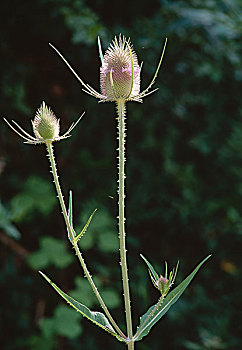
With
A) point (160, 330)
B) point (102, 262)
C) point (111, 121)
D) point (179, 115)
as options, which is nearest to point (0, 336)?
point (102, 262)

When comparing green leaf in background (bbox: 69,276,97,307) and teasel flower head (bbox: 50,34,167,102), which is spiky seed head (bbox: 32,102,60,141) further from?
green leaf in background (bbox: 69,276,97,307)

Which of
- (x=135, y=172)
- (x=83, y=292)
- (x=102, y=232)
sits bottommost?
(x=83, y=292)

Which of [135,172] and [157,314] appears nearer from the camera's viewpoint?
[157,314]

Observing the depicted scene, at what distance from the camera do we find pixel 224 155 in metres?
2.69

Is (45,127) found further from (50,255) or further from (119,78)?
(50,255)

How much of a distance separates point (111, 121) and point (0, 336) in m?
1.26

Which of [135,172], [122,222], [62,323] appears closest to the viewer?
[122,222]

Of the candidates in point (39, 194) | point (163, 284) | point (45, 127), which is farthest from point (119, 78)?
point (39, 194)

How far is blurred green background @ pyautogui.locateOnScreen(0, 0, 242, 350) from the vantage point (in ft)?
7.59

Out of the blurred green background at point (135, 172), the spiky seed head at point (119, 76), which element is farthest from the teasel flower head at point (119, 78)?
the blurred green background at point (135, 172)

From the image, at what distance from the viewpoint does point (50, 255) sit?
7.91 ft

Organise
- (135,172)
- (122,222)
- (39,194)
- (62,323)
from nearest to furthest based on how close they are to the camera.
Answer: (122,222), (62,323), (39,194), (135,172)

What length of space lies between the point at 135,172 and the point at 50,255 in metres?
0.66

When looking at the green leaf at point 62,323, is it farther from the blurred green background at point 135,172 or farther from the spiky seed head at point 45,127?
the spiky seed head at point 45,127
